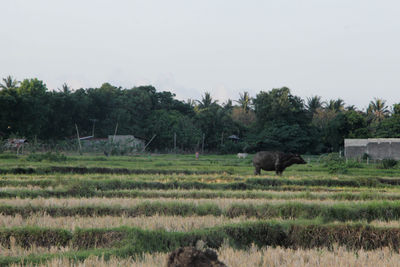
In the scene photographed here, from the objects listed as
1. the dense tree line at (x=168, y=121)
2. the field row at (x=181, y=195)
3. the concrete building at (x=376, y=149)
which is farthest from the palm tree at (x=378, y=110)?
the field row at (x=181, y=195)

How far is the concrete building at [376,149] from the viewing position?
110 ft

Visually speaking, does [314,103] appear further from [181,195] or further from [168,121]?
[181,195]

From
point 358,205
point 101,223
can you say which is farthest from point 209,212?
point 358,205

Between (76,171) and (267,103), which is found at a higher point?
(267,103)

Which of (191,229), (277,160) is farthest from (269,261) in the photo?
(277,160)

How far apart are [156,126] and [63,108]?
34.3 ft

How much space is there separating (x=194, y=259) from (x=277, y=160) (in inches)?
668

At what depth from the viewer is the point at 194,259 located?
3484 mm

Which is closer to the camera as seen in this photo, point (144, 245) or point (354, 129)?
point (144, 245)

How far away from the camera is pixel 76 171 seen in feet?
66.8

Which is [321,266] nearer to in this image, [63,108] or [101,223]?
[101,223]

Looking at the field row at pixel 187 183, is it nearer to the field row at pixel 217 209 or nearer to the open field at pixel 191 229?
the open field at pixel 191 229

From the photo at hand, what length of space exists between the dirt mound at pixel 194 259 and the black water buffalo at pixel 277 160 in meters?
16.8

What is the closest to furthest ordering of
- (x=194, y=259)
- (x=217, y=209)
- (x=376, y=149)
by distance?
(x=194, y=259) < (x=217, y=209) < (x=376, y=149)
